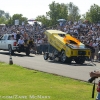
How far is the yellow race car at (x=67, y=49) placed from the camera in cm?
2280

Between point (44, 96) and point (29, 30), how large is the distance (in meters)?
40.1

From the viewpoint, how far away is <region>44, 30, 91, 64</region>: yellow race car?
2280cm

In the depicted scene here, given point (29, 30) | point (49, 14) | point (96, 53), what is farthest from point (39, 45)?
point (49, 14)

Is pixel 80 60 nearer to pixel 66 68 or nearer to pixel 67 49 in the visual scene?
pixel 67 49

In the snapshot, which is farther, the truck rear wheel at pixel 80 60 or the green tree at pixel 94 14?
the green tree at pixel 94 14

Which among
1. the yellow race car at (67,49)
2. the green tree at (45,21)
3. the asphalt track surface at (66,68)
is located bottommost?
the asphalt track surface at (66,68)

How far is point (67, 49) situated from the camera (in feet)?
74.9

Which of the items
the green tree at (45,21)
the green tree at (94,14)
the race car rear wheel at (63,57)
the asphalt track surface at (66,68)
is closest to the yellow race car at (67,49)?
the race car rear wheel at (63,57)

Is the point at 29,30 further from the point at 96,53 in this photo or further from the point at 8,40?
the point at 96,53

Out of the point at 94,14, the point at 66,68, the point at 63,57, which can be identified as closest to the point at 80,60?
the point at 63,57

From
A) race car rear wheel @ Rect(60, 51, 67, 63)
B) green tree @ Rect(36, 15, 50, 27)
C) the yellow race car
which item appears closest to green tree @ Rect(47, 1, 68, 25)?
green tree @ Rect(36, 15, 50, 27)

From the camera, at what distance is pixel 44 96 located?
10.2m

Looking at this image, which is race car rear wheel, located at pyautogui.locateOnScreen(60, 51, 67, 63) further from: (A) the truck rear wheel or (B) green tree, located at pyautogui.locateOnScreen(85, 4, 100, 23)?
(B) green tree, located at pyautogui.locateOnScreen(85, 4, 100, 23)

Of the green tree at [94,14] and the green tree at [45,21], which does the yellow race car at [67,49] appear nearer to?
the green tree at [94,14]
